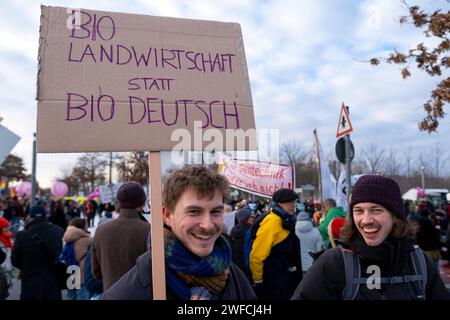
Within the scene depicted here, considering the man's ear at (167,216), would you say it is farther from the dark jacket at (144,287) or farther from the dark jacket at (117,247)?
the dark jacket at (117,247)

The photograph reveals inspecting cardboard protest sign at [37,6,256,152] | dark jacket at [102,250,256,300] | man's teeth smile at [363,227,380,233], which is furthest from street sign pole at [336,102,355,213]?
dark jacket at [102,250,256,300]

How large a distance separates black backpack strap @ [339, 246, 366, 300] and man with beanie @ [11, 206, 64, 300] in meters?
4.20

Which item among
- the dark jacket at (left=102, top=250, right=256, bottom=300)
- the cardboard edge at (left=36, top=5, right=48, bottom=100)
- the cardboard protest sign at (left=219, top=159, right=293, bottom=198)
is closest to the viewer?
the dark jacket at (left=102, top=250, right=256, bottom=300)

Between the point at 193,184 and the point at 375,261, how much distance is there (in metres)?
1.09

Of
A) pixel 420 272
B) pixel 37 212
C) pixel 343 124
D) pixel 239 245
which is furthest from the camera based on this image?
pixel 343 124

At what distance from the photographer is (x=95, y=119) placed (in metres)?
2.04

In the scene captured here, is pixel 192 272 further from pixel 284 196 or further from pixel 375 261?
pixel 284 196

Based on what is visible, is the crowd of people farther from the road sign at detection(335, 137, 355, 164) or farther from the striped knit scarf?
the road sign at detection(335, 137, 355, 164)

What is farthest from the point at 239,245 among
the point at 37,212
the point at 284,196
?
the point at 37,212

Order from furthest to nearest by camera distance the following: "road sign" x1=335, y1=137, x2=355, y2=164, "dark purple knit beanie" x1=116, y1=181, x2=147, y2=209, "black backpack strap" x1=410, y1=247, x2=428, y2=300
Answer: "road sign" x1=335, y1=137, x2=355, y2=164
"dark purple knit beanie" x1=116, y1=181, x2=147, y2=209
"black backpack strap" x1=410, y1=247, x2=428, y2=300

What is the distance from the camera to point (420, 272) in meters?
2.19

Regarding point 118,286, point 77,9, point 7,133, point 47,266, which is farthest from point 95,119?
point 47,266

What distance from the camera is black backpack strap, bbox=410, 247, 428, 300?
84.8 inches
